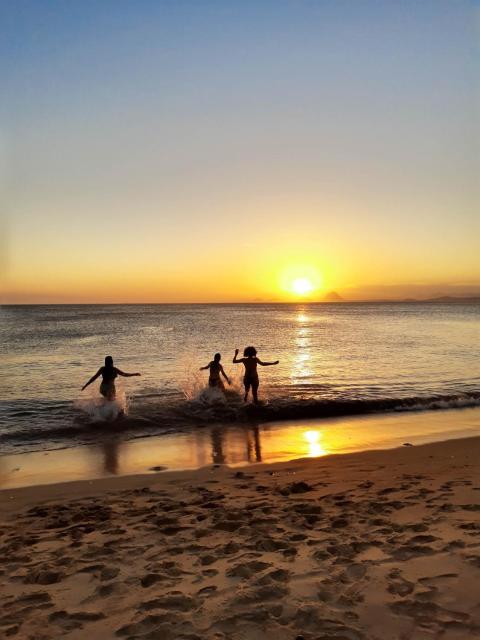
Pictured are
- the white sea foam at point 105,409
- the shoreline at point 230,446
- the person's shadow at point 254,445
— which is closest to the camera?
the shoreline at point 230,446

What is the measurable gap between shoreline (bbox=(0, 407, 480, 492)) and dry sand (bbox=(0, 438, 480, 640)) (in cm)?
159

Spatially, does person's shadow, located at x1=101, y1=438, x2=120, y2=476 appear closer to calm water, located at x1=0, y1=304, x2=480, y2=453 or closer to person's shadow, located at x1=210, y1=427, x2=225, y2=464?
calm water, located at x1=0, y1=304, x2=480, y2=453

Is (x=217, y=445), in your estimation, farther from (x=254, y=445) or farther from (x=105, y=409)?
(x=105, y=409)

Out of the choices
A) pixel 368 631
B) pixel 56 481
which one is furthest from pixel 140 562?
pixel 56 481

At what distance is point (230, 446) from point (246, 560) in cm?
681

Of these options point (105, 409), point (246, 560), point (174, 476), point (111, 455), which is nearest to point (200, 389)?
point (105, 409)

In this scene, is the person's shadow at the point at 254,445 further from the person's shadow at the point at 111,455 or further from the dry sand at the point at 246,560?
the person's shadow at the point at 111,455

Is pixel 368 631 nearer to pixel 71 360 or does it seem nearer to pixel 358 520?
pixel 358 520

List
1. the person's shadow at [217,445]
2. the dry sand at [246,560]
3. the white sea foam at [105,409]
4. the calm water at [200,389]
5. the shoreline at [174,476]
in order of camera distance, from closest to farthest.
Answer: the dry sand at [246,560] → the shoreline at [174,476] → the person's shadow at [217,445] → the calm water at [200,389] → the white sea foam at [105,409]

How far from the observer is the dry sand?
3.94 m

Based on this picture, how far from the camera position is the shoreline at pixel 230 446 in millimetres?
9812

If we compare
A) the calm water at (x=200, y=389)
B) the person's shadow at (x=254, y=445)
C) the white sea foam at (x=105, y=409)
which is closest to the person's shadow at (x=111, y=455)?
the calm water at (x=200, y=389)

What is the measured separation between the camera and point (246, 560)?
16.4 feet

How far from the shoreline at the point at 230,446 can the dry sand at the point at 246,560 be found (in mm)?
1587
